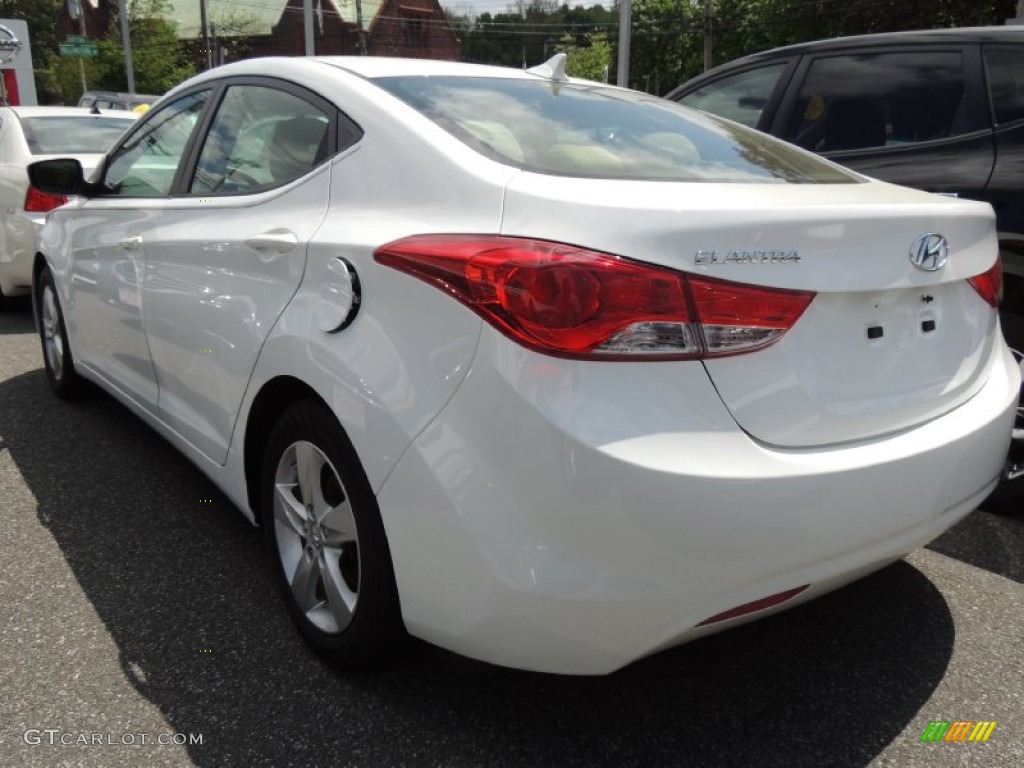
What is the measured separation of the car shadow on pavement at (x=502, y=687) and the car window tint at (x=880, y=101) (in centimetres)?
188

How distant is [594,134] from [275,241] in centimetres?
89

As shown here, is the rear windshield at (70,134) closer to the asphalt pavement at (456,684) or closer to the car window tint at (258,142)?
the car window tint at (258,142)

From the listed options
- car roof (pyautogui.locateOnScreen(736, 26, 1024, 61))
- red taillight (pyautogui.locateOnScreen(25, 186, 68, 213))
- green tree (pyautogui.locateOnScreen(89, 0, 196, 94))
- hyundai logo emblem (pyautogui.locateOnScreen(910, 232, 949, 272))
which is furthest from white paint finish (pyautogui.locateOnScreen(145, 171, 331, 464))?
green tree (pyautogui.locateOnScreen(89, 0, 196, 94))

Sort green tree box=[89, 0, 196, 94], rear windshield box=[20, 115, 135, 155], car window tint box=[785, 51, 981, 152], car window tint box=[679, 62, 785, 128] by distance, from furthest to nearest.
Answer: green tree box=[89, 0, 196, 94] → rear windshield box=[20, 115, 135, 155] → car window tint box=[679, 62, 785, 128] → car window tint box=[785, 51, 981, 152]

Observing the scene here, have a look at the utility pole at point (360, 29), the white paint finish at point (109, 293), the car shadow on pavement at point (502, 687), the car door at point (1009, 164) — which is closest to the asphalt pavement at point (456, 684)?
the car shadow on pavement at point (502, 687)

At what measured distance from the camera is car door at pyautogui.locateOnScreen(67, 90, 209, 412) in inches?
124

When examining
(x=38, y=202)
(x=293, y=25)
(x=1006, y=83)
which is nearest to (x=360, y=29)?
(x=293, y=25)

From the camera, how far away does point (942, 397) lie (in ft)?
6.66

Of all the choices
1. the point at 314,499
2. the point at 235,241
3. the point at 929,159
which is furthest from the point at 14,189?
the point at 929,159

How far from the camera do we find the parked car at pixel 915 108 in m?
3.13

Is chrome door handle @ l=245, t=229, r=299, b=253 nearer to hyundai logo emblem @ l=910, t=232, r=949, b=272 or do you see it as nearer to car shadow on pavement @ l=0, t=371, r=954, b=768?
car shadow on pavement @ l=0, t=371, r=954, b=768

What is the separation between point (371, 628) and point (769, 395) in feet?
3.54

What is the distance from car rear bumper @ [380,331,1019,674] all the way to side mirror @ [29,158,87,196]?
2.65 meters

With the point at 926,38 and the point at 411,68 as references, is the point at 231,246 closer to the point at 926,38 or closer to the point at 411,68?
the point at 411,68
